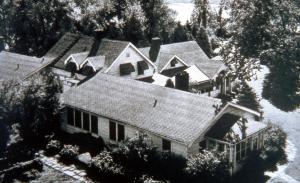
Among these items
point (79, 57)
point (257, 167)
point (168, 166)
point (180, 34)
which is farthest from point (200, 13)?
point (168, 166)

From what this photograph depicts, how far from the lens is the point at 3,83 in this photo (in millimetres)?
36594

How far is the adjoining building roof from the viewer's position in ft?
153

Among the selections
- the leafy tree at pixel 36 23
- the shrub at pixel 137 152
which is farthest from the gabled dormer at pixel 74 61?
the shrub at pixel 137 152

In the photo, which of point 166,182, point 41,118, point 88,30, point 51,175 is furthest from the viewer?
point 88,30

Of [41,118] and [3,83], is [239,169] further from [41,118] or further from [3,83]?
[3,83]

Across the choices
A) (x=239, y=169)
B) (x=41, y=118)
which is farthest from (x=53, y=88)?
(x=239, y=169)

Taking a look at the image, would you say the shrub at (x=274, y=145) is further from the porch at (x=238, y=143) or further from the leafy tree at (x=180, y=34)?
the leafy tree at (x=180, y=34)

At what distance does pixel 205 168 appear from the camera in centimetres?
2792

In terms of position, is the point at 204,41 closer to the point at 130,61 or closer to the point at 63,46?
the point at 130,61

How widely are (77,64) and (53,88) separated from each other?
1161 centimetres

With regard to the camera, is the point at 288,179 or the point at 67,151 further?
the point at 67,151

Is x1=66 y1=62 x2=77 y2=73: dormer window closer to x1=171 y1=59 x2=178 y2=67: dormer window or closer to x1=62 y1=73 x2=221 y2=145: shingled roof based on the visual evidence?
x1=62 y1=73 x2=221 y2=145: shingled roof

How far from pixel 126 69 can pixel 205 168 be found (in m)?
23.1

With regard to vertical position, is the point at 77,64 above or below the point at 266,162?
above
